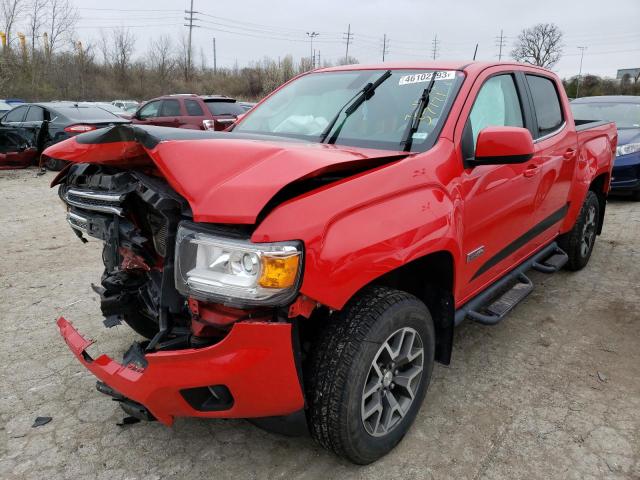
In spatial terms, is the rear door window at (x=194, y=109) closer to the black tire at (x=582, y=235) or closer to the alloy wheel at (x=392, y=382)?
the black tire at (x=582, y=235)

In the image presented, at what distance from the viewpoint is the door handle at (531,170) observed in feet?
10.3

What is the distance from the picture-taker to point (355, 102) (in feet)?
9.66

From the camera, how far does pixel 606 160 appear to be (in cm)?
471

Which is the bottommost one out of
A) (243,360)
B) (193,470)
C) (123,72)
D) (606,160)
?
(193,470)

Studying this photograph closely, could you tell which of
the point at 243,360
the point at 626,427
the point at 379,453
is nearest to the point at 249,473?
the point at 379,453

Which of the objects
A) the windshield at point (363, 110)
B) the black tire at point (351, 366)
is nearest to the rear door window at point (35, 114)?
the windshield at point (363, 110)

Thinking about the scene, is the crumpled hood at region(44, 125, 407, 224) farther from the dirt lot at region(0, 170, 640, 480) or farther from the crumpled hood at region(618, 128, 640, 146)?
the crumpled hood at region(618, 128, 640, 146)

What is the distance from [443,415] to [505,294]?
3.49 feet

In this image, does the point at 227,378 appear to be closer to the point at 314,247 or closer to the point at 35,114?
the point at 314,247

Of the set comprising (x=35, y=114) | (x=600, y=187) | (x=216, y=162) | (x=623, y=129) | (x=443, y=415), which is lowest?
(x=443, y=415)

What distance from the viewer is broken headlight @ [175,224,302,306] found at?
5.52 ft

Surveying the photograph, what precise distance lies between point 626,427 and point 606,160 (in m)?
3.04

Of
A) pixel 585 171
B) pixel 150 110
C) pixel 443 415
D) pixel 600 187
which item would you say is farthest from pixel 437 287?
pixel 150 110

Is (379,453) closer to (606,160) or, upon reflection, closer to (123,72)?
(606,160)
